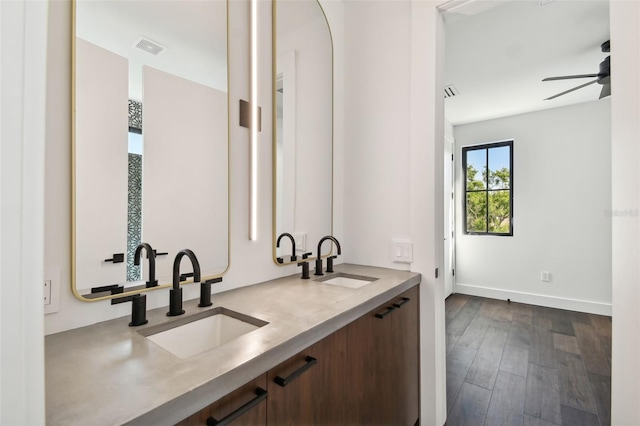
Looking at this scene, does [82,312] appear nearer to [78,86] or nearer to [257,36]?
[78,86]

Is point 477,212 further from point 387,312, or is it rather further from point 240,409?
point 240,409

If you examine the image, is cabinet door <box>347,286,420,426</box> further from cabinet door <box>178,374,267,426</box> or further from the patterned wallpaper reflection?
the patterned wallpaper reflection

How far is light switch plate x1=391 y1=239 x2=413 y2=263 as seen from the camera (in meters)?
1.72

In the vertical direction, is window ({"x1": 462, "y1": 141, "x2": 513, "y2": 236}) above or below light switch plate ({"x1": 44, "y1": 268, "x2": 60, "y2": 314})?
above

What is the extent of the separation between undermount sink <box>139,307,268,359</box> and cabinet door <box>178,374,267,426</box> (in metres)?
0.23

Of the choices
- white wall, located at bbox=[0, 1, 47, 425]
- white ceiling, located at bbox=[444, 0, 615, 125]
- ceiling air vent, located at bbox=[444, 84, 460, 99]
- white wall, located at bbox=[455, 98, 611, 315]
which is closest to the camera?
white wall, located at bbox=[0, 1, 47, 425]

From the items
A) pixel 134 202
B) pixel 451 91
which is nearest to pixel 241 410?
pixel 134 202

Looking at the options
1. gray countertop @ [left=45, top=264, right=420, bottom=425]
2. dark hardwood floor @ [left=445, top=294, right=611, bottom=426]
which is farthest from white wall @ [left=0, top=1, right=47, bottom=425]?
dark hardwood floor @ [left=445, top=294, right=611, bottom=426]

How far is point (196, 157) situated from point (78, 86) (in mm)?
407

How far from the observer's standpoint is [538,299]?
4.12 m

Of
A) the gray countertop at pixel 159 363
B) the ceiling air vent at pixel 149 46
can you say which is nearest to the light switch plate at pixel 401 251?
the gray countertop at pixel 159 363

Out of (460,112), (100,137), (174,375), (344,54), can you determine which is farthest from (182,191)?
(460,112)

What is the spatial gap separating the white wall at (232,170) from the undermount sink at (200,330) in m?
0.16

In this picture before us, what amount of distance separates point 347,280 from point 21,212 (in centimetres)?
155
